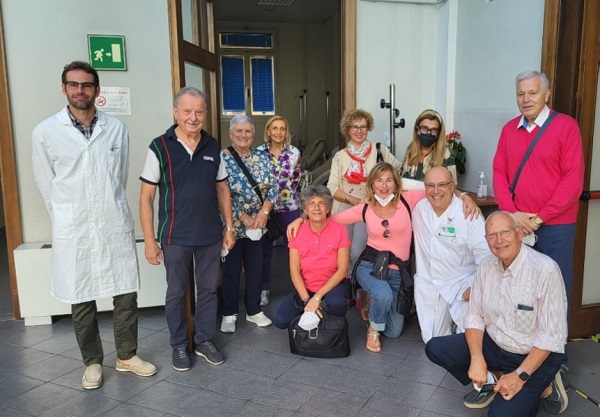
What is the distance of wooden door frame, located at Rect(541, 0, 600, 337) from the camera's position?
2980mm

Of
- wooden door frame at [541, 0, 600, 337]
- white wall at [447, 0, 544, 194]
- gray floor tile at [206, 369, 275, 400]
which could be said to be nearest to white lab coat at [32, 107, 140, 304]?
gray floor tile at [206, 369, 275, 400]

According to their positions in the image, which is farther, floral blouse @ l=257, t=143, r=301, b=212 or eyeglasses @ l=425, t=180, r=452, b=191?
floral blouse @ l=257, t=143, r=301, b=212

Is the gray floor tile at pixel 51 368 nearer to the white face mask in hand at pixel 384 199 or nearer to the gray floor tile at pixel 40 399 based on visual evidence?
the gray floor tile at pixel 40 399

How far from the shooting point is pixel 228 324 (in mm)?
3500

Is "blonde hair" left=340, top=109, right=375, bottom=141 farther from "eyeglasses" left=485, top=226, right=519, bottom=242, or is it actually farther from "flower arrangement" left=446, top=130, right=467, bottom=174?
"eyeglasses" left=485, top=226, right=519, bottom=242

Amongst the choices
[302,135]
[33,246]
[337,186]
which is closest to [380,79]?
[337,186]

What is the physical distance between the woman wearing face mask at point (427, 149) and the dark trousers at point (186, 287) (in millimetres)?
1478

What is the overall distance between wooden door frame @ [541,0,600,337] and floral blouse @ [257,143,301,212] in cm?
163

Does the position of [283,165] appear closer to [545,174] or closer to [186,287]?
[186,287]

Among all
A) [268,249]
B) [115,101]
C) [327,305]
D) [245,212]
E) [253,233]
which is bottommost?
[327,305]

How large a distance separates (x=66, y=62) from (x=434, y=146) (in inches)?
100

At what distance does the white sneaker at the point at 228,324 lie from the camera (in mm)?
3491

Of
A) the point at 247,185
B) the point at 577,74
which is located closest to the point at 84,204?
the point at 247,185

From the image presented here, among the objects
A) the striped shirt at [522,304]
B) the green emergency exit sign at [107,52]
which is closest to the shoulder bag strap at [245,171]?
the green emergency exit sign at [107,52]
